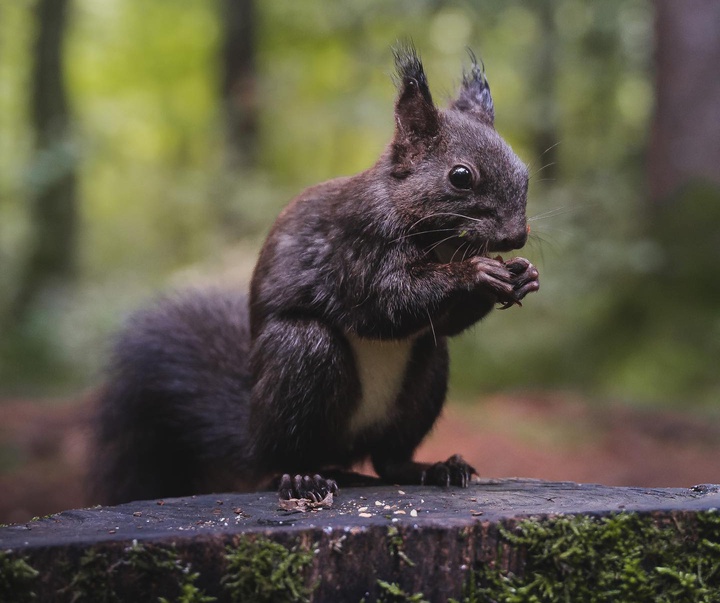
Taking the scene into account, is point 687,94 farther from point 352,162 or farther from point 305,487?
point 352,162

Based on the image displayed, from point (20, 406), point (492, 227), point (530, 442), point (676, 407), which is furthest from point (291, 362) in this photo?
point (20, 406)

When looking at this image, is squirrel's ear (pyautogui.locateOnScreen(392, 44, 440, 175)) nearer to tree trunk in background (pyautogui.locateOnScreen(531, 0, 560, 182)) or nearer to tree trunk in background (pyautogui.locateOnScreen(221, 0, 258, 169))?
tree trunk in background (pyautogui.locateOnScreen(531, 0, 560, 182))

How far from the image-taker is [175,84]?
50.4ft

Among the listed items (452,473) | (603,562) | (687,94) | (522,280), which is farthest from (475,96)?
(687,94)

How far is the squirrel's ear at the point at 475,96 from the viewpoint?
137 inches

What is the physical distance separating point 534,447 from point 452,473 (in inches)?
132

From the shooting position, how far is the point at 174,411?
362 centimetres

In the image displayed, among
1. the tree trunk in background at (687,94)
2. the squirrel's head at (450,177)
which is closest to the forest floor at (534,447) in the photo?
the tree trunk in background at (687,94)

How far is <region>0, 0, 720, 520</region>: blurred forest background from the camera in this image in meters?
6.89

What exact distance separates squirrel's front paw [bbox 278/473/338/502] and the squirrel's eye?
115 centimetres

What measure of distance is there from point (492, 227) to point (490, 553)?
1212 millimetres

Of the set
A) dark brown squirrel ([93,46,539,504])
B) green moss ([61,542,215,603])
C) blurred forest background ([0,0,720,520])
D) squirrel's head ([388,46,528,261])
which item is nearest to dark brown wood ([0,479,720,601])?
green moss ([61,542,215,603])

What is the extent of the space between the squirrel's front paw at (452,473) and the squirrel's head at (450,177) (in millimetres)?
771

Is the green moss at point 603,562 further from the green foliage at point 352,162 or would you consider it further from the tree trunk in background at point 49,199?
the tree trunk in background at point 49,199
